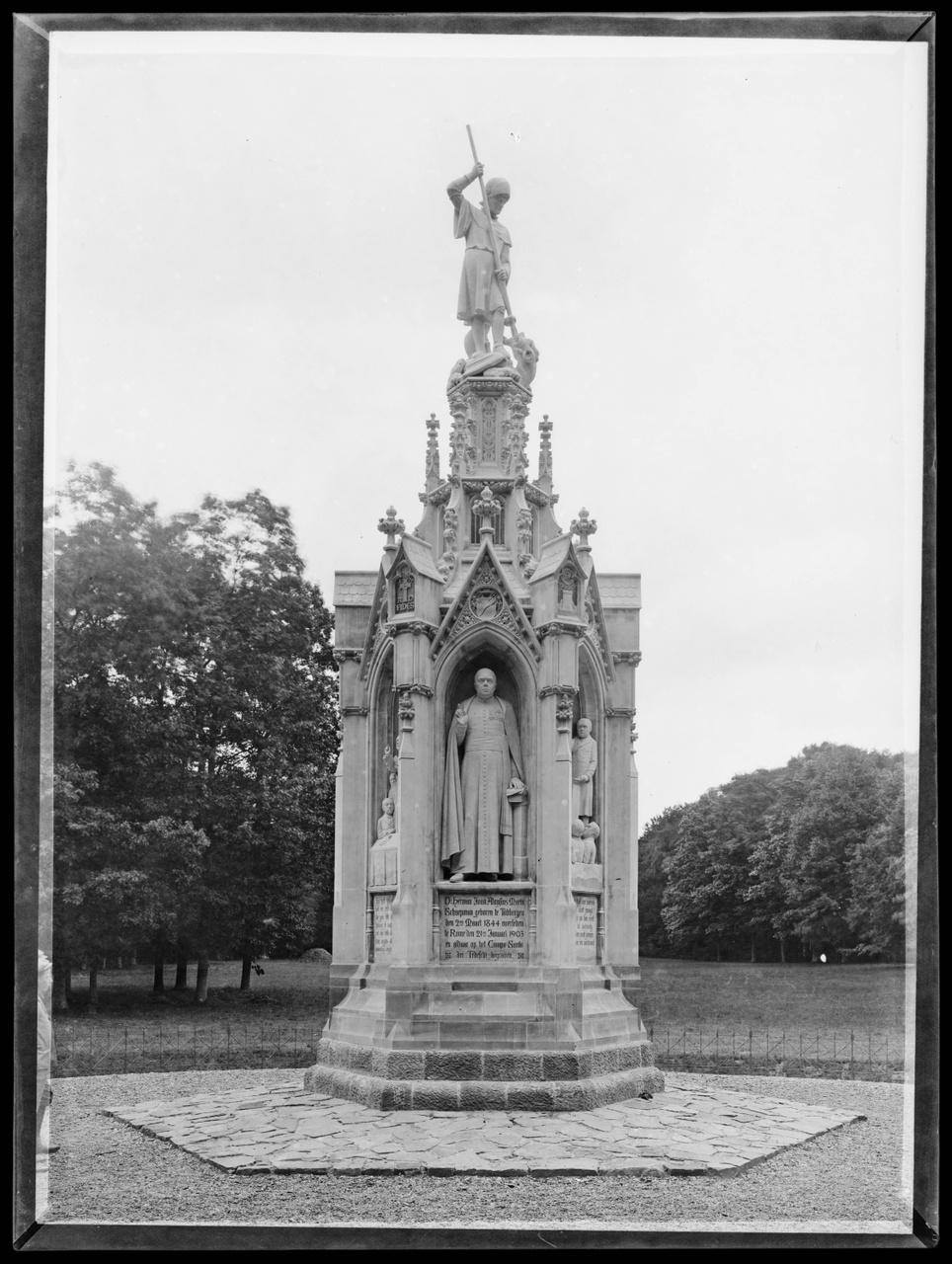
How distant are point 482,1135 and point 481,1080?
4.33 ft

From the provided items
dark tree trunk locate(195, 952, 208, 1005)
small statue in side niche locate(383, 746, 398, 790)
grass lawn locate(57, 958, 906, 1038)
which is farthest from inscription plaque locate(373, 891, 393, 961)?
dark tree trunk locate(195, 952, 208, 1005)

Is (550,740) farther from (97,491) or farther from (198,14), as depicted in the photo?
(97,491)

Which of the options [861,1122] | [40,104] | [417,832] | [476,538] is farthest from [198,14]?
[861,1122]

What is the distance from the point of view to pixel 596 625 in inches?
568

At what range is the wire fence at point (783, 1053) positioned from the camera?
738 inches

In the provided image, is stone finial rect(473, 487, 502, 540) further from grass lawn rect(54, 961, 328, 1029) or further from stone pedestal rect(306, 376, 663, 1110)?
grass lawn rect(54, 961, 328, 1029)

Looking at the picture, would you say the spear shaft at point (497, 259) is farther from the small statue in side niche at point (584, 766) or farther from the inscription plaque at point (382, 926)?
the inscription plaque at point (382, 926)

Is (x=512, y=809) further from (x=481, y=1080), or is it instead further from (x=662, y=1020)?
(x=662, y=1020)

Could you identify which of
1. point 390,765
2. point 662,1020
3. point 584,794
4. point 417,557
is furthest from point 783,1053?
point 417,557

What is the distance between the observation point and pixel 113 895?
2120cm

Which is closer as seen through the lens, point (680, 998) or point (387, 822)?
point (387, 822)

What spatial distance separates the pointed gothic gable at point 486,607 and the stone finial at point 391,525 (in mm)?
1046

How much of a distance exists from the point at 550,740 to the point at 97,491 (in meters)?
10.7

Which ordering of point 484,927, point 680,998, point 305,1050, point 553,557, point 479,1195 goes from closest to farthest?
point 479,1195
point 484,927
point 553,557
point 305,1050
point 680,998
